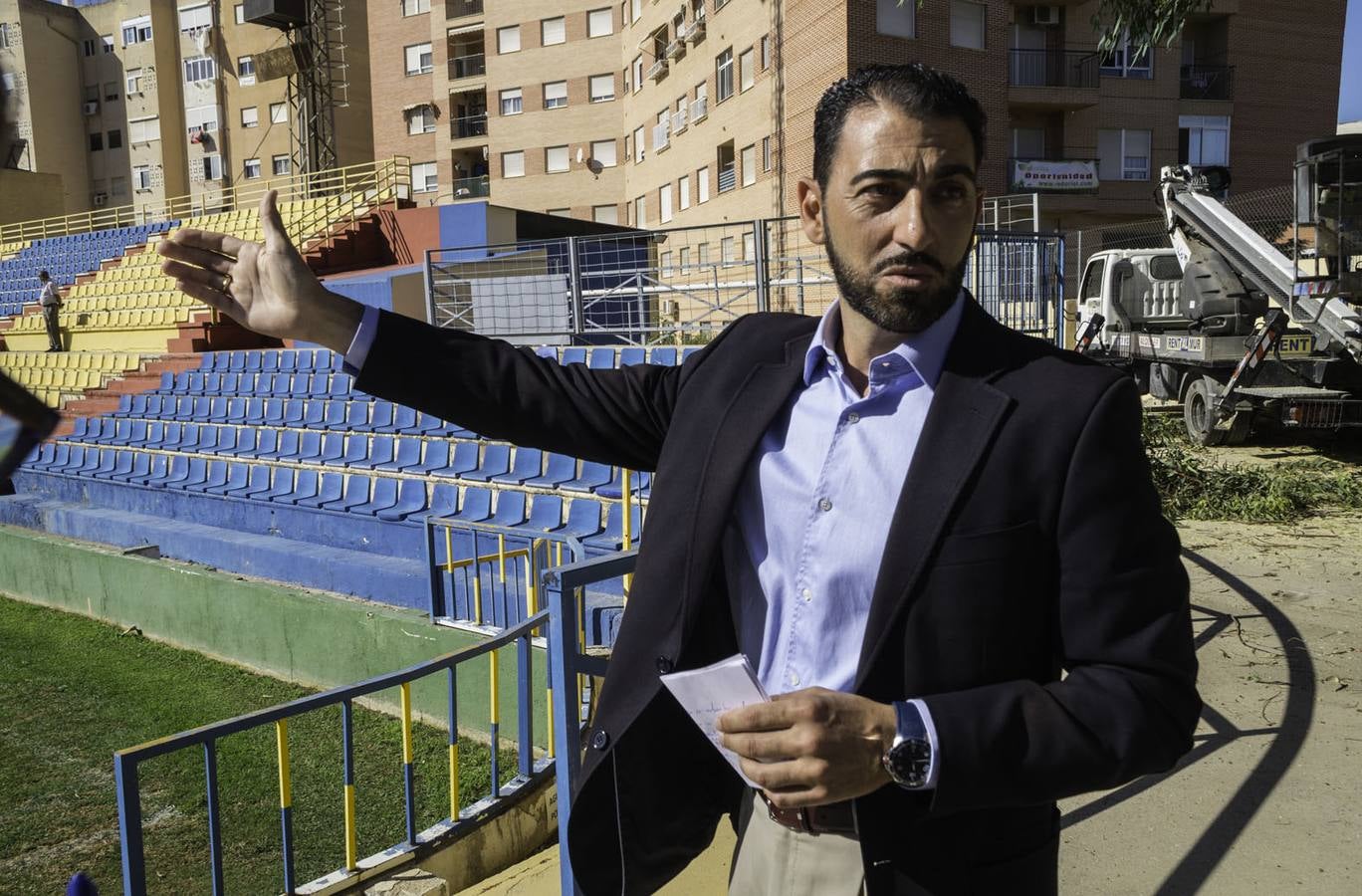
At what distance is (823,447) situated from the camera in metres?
1.60

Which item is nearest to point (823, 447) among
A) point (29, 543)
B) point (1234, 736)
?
point (1234, 736)

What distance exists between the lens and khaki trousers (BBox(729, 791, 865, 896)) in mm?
1547

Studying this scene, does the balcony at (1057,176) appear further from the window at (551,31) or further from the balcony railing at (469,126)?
the balcony railing at (469,126)

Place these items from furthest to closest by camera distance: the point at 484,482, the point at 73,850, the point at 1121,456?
the point at 484,482 < the point at 73,850 < the point at 1121,456

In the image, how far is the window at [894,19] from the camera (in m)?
24.5

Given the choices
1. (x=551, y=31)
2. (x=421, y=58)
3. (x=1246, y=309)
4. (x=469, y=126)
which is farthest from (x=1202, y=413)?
(x=421, y=58)

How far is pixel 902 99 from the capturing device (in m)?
1.48

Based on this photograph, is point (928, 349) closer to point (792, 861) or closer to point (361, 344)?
point (792, 861)

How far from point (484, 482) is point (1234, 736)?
6.56 metres

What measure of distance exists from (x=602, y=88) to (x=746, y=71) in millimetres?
12838

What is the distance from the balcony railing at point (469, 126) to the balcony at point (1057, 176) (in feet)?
77.8

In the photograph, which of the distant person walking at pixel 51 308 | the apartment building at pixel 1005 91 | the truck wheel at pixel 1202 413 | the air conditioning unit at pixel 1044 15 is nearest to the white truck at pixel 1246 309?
the truck wheel at pixel 1202 413

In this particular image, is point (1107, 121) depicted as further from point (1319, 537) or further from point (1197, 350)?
point (1319, 537)

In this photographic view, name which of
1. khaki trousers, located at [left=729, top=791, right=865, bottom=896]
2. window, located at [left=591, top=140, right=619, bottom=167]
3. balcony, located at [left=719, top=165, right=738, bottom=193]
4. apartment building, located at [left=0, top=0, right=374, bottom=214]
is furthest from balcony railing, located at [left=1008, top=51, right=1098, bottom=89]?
apartment building, located at [left=0, top=0, right=374, bottom=214]
